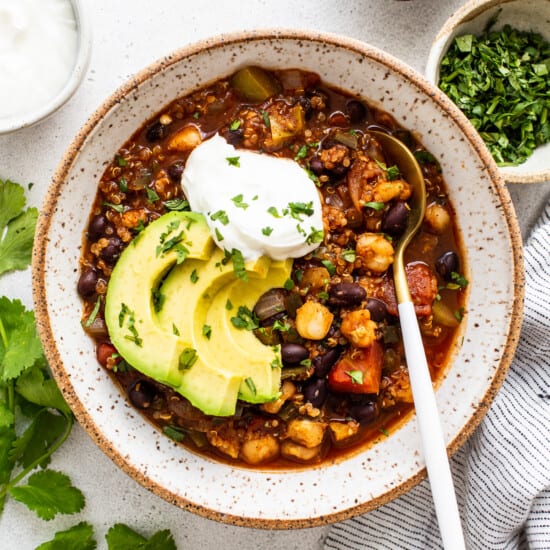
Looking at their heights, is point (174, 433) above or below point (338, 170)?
below

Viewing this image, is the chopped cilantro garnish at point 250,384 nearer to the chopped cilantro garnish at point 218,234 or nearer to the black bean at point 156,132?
the chopped cilantro garnish at point 218,234

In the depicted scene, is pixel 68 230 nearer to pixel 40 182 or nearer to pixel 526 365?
pixel 40 182

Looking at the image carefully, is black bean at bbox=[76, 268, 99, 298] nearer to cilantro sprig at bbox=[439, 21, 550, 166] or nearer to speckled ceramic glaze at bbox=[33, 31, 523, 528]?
speckled ceramic glaze at bbox=[33, 31, 523, 528]

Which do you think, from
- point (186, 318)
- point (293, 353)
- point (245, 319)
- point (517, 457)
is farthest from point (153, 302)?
point (517, 457)

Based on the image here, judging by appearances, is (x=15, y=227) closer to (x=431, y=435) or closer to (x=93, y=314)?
(x=93, y=314)

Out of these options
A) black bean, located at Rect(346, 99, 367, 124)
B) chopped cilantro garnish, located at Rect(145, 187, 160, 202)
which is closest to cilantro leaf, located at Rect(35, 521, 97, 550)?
chopped cilantro garnish, located at Rect(145, 187, 160, 202)

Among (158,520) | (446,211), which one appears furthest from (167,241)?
(158,520)
